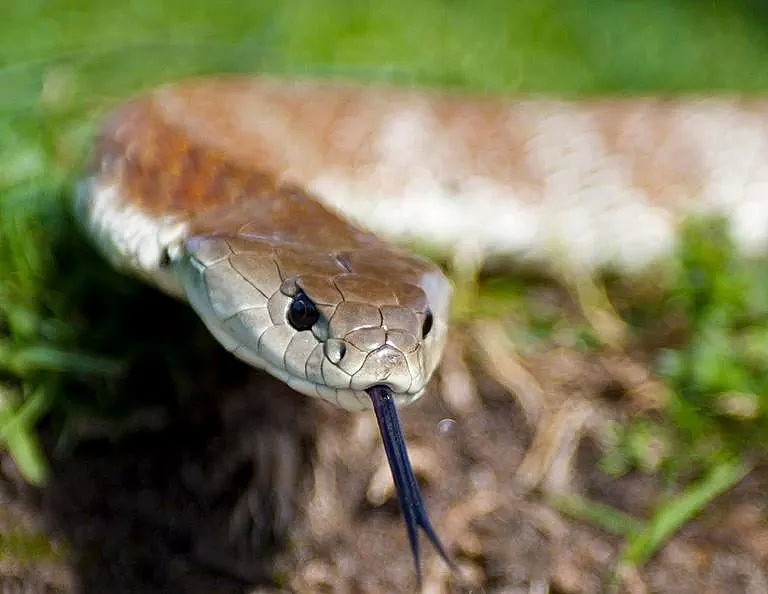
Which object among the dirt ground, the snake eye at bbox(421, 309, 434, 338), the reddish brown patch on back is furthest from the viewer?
the reddish brown patch on back

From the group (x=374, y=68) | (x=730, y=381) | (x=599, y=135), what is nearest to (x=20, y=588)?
(x=730, y=381)

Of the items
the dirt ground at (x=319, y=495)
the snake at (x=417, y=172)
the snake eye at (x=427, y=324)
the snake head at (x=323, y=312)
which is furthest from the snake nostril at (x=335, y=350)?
the dirt ground at (x=319, y=495)

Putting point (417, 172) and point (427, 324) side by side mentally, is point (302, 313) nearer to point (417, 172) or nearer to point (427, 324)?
point (427, 324)

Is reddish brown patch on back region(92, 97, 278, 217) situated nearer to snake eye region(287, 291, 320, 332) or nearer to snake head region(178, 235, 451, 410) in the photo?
snake head region(178, 235, 451, 410)

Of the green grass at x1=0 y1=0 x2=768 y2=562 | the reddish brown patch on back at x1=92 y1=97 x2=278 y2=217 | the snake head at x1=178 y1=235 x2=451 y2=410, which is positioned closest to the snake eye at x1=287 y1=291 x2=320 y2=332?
the snake head at x1=178 y1=235 x2=451 y2=410

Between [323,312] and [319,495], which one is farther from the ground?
[323,312]

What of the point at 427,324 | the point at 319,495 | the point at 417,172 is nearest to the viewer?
the point at 427,324

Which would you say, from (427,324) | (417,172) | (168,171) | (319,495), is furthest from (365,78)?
(427,324)
